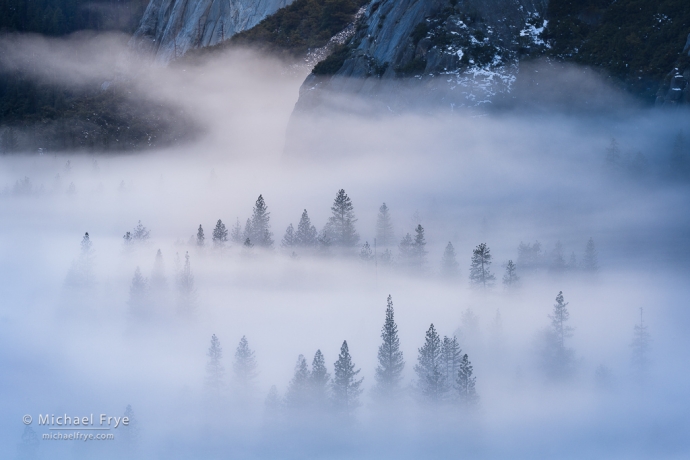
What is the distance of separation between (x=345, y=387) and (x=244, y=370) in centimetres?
990

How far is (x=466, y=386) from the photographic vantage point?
219 feet

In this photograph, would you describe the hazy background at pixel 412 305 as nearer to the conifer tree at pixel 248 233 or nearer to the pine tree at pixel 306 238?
the pine tree at pixel 306 238

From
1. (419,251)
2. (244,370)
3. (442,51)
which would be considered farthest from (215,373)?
(442,51)

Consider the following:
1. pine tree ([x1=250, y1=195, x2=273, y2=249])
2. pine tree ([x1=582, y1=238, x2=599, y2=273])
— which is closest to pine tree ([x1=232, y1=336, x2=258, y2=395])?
pine tree ([x1=250, y1=195, x2=273, y2=249])

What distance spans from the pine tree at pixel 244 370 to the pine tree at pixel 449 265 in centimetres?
2131

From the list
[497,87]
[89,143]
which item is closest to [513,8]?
[497,87]

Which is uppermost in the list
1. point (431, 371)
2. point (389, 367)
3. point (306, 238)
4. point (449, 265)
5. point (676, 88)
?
point (676, 88)

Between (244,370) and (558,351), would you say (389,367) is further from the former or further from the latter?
(558,351)

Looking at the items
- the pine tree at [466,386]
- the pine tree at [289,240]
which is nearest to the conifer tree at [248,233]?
the pine tree at [289,240]

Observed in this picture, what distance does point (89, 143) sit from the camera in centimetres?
12988

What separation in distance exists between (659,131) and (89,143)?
84584mm

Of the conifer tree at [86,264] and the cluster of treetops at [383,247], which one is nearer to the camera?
the cluster of treetops at [383,247]

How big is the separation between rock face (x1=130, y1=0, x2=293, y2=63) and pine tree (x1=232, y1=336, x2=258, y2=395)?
7216 centimetres

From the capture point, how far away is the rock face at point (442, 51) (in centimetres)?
8831
